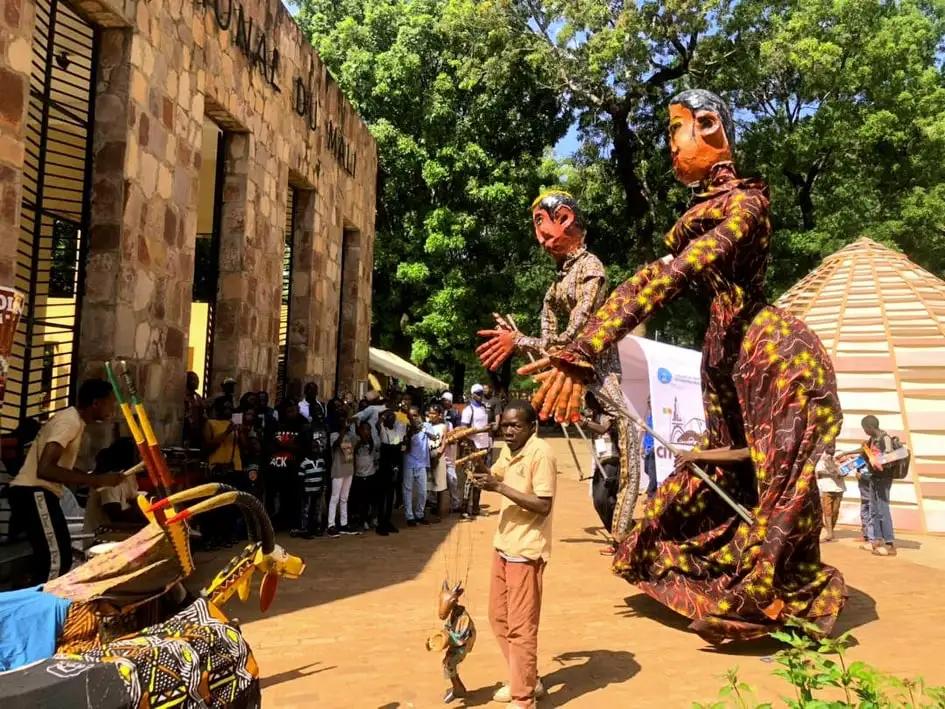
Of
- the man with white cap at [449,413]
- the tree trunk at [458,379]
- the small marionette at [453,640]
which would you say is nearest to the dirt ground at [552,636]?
the small marionette at [453,640]

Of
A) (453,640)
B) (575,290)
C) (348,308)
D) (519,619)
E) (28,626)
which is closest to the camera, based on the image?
(28,626)

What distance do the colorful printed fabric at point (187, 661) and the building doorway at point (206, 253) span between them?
6292 millimetres

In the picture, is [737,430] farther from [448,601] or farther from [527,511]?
[448,601]

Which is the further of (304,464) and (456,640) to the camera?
(304,464)

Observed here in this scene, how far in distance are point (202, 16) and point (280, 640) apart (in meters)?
6.16

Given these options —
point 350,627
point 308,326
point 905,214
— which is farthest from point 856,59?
point 350,627

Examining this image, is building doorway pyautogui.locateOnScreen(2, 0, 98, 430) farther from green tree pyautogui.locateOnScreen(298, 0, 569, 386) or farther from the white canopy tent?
green tree pyautogui.locateOnScreen(298, 0, 569, 386)

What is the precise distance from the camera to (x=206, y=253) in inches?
525

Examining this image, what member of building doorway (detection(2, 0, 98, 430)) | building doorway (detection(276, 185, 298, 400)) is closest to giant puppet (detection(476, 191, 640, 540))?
building doorway (detection(2, 0, 98, 430))

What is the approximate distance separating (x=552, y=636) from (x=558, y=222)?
2.75 m

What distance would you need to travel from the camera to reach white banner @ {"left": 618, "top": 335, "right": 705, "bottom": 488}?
312 inches

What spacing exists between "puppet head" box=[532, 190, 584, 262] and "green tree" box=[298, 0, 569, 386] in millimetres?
14671

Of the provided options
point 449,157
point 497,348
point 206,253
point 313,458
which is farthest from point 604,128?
point 497,348

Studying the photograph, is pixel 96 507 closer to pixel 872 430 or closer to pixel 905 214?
→ pixel 872 430
